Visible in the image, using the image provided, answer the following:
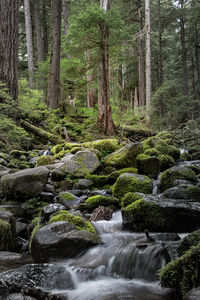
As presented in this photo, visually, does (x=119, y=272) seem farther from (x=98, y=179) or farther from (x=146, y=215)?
(x=98, y=179)

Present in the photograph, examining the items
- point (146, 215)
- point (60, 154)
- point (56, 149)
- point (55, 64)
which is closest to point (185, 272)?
point (146, 215)

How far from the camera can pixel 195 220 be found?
4828 millimetres

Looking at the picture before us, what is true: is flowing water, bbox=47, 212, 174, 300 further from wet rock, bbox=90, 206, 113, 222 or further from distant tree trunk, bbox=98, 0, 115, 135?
distant tree trunk, bbox=98, 0, 115, 135

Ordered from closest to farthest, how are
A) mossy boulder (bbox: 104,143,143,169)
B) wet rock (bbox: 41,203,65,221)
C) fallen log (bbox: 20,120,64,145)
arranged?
wet rock (bbox: 41,203,65,221)
mossy boulder (bbox: 104,143,143,169)
fallen log (bbox: 20,120,64,145)

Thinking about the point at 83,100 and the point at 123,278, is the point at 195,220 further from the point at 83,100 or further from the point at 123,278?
the point at 83,100

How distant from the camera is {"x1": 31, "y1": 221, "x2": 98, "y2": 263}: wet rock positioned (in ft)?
13.5

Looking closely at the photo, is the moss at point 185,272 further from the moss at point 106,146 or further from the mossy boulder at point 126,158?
the moss at point 106,146

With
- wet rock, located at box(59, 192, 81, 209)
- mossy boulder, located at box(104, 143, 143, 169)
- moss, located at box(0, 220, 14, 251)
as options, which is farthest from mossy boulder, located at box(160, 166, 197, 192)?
moss, located at box(0, 220, 14, 251)

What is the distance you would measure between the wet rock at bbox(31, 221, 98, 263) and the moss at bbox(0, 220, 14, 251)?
0.84 m

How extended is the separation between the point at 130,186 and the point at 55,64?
9287 millimetres

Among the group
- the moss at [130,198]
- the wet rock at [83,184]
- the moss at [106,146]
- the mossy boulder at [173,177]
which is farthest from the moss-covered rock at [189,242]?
Result: the moss at [106,146]

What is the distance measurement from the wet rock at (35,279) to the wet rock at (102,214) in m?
1.83

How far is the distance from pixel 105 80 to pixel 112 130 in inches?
87.2

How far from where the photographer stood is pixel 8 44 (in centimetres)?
1023
